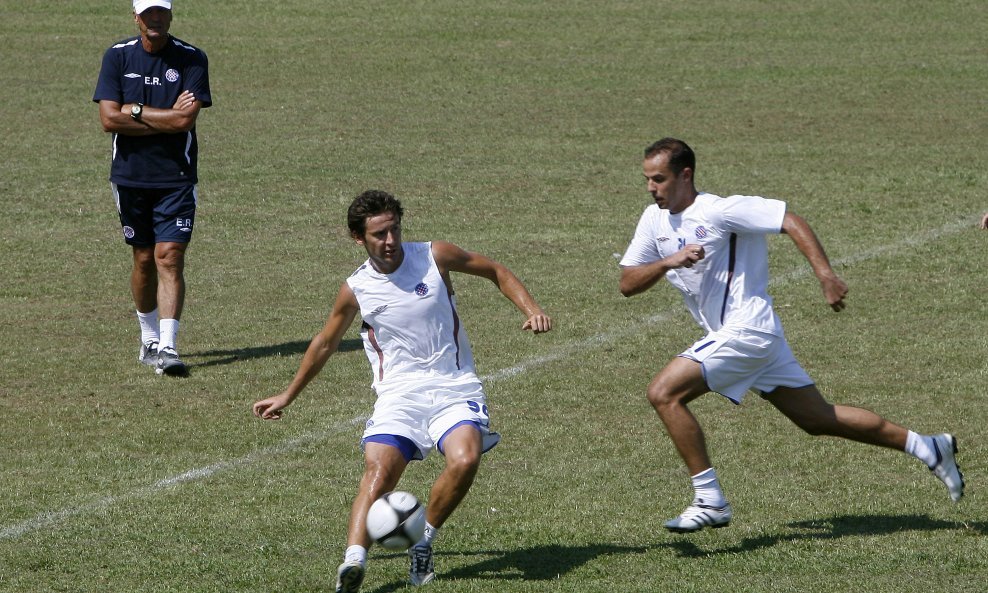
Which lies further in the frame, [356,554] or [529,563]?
[529,563]

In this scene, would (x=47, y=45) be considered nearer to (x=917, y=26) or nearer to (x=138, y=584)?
(x=917, y=26)

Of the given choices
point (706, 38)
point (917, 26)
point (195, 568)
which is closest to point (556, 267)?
point (195, 568)

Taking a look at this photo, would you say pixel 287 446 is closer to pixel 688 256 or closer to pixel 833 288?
pixel 688 256

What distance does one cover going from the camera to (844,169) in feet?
60.5

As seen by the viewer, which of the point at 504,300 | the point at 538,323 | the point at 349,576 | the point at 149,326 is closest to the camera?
the point at 349,576

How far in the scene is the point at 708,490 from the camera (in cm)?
746

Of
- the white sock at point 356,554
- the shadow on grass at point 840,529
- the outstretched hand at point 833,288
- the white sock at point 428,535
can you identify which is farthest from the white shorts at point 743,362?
the white sock at point 356,554

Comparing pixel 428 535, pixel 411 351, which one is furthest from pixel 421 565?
pixel 411 351

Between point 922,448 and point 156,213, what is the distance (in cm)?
634

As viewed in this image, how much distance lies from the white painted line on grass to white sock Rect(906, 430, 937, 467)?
3756 mm

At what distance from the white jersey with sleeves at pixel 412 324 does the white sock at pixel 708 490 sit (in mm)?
1278

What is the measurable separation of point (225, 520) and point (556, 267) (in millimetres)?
6901

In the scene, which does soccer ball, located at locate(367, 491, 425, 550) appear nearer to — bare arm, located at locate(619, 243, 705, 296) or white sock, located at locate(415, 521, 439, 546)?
white sock, located at locate(415, 521, 439, 546)

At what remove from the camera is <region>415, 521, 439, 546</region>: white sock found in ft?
A: 22.4
